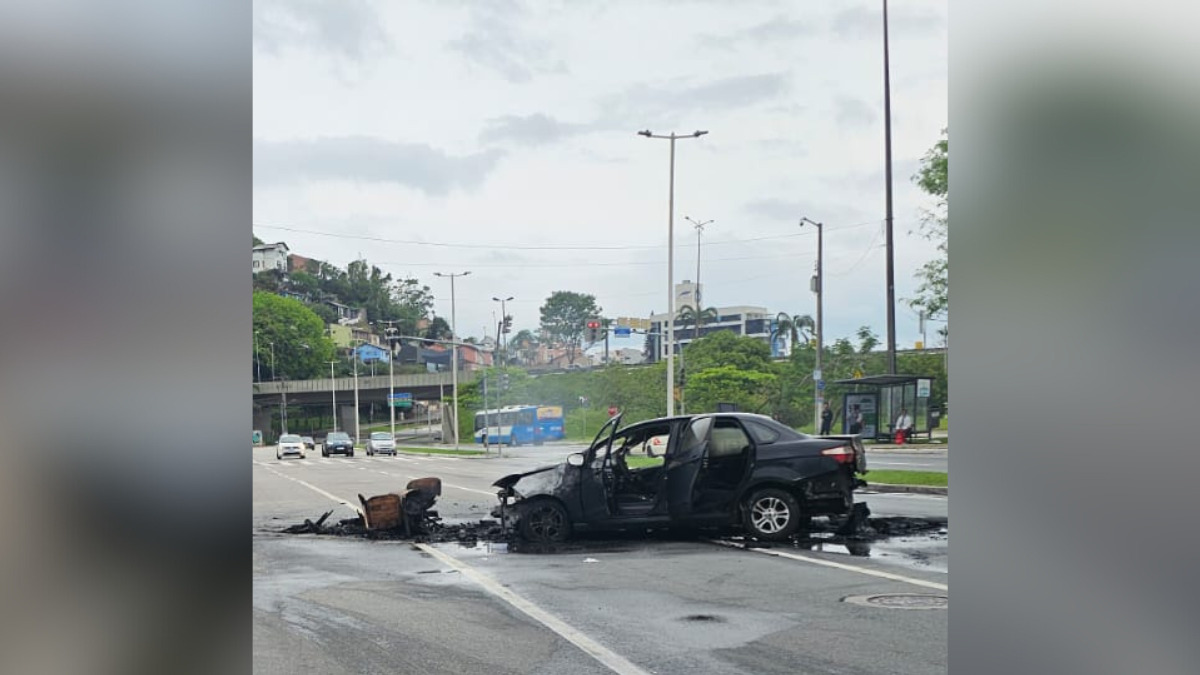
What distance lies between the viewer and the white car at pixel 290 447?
195 inches

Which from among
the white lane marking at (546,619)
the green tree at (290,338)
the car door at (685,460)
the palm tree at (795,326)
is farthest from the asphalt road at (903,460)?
the green tree at (290,338)

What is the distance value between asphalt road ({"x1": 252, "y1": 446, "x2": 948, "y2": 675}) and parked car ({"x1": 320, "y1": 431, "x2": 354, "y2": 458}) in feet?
0.16

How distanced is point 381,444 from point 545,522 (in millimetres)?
959

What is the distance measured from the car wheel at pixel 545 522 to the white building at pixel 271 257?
1.76 m

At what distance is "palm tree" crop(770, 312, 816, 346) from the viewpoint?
521cm

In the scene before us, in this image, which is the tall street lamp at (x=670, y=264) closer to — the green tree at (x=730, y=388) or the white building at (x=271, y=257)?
the green tree at (x=730, y=388)

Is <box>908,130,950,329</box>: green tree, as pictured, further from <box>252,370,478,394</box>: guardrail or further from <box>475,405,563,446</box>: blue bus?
<box>252,370,478,394</box>: guardrail

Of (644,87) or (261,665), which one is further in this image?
(644,87)

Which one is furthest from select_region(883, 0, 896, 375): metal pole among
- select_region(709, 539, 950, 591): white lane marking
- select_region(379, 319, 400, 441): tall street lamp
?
select_region(379, 319, 400, 441): tall street lamp
